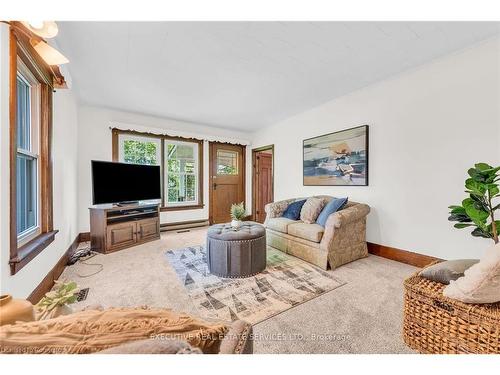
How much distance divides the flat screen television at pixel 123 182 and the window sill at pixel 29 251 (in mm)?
1257

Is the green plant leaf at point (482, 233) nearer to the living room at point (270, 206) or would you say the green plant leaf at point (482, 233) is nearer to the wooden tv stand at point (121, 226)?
the living room at point (270, 206)

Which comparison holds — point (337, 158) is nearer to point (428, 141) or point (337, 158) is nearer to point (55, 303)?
point (428, 141)

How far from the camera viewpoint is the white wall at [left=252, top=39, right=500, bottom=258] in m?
2.13

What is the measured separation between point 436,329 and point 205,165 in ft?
14.9

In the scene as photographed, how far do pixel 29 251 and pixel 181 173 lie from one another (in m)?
3.34

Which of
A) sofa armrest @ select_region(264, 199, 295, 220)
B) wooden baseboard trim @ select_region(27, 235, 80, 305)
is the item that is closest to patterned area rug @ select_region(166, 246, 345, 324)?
sofa armrest @ select_region(264, 199, 295, 220)

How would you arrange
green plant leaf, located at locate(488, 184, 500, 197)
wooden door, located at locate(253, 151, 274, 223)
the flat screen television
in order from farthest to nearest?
wooden door, located at locate(253, 151, 274, 223) < the flat screen television < green plant leaf, located at locate(488, 184, 500, 197)

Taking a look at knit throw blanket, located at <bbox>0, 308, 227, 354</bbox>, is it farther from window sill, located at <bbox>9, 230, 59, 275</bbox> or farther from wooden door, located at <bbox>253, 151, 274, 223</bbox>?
wooden door, located at <bbox>253, 151, 274, 223</bbox>

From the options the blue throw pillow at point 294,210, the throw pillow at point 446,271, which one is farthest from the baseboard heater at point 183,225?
the throw pillow at point 446,271

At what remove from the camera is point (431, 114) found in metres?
2.46

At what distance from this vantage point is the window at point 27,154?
173cm

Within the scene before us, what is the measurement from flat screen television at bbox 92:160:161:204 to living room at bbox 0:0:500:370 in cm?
3
